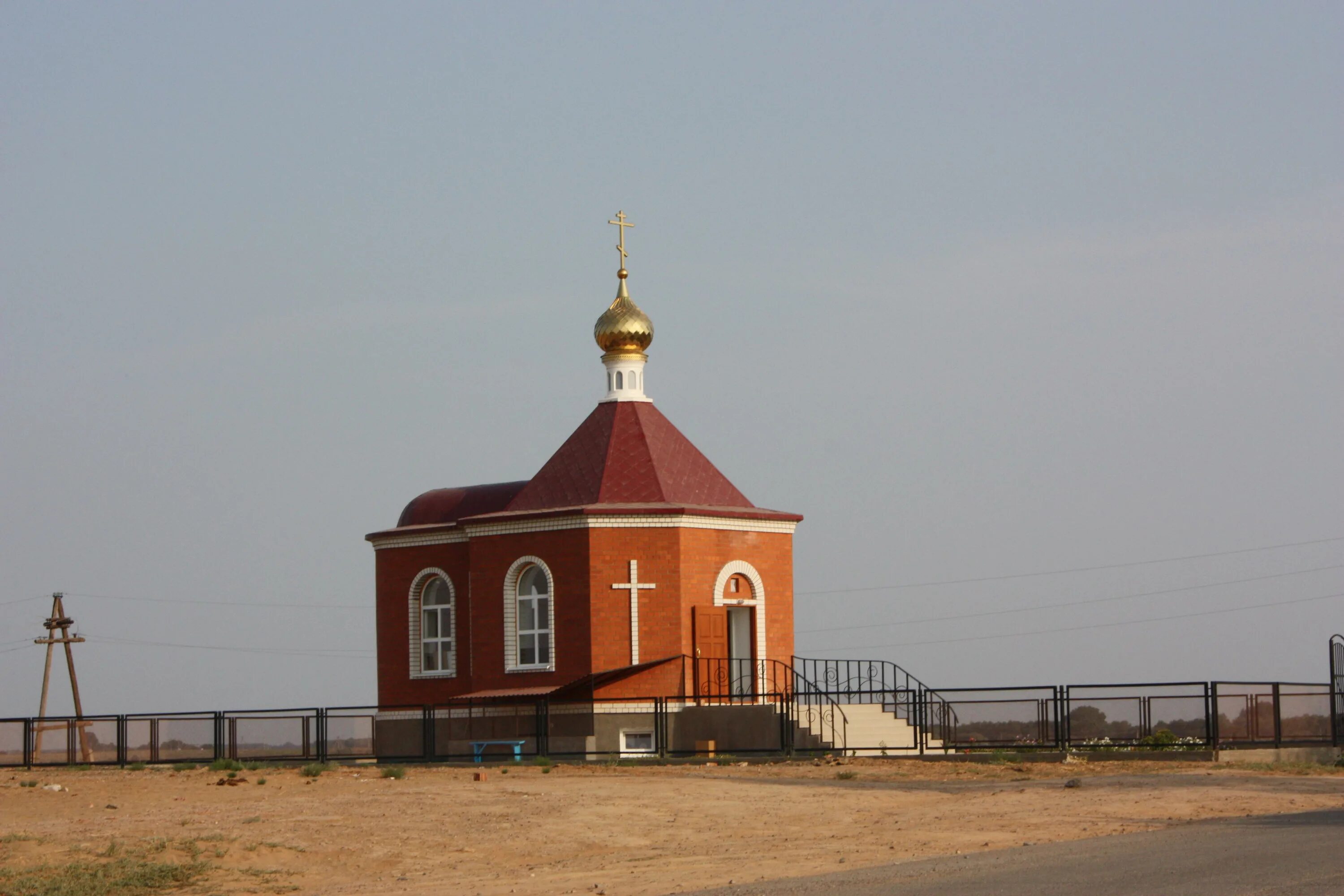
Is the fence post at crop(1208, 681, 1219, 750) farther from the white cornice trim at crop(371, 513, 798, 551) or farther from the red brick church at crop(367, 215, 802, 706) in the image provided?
the white cornice trim at crop(371, 513, 798, 551)

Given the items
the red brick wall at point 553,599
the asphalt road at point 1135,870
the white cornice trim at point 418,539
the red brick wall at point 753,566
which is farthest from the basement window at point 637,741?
the asphalt road at point 1135,870

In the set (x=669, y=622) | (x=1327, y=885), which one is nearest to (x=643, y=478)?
(x=669, y=622)

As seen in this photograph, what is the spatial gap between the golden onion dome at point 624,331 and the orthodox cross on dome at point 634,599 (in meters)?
5.44

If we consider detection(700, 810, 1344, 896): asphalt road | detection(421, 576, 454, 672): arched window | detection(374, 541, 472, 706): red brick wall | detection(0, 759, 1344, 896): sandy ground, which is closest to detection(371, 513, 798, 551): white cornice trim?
detection(374, 541, 472, 706): red brick wall

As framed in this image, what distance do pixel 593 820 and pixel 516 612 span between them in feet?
43.1

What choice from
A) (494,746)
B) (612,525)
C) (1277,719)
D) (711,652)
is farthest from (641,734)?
(1277,719)

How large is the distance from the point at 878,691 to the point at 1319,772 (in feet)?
26.6

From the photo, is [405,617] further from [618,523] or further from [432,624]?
[618,523]

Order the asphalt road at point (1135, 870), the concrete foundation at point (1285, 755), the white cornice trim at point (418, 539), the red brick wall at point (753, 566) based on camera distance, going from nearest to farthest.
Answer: the asphalt road at point (1135, 870), the concrete foundation at point (1285, 755), the red brick wall at point (753, 566), the white cornice trim at point (418, 539)

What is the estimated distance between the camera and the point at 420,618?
33906 millimetres

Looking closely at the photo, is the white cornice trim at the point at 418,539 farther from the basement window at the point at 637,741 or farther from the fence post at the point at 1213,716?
the fence post at the point at 1213,716

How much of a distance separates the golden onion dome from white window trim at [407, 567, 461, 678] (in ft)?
18.1

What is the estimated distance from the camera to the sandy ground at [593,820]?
1541 centimetres

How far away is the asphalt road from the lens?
11.5 meters
